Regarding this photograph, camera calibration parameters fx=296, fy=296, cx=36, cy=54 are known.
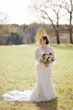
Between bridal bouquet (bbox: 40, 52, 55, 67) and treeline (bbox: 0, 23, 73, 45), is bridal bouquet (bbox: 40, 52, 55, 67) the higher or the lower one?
the higher one

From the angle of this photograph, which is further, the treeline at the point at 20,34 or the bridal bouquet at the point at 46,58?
the treeline at the point at 20,34

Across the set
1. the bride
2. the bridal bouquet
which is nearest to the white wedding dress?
the bride

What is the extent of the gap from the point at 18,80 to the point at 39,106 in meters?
5.64

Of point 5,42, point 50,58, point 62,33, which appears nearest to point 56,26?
point 62,33

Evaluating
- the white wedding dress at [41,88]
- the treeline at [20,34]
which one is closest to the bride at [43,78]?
the white wedding dress at [41,88]

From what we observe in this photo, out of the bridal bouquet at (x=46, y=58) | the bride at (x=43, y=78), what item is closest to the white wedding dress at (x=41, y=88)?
the bride at (x=43, y=78)

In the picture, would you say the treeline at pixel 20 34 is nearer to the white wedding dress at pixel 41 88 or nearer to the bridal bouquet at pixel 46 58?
the bridal bouquet at pixel 46 58

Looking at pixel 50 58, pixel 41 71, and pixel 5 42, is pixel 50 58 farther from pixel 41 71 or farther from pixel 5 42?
pixel 5 42

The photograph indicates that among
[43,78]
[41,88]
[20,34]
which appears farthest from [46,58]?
[20,34]

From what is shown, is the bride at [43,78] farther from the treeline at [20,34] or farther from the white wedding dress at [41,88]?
the treeline at [20,34]

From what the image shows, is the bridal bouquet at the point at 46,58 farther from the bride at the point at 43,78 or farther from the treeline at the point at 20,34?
the treeline at the point at 20,34

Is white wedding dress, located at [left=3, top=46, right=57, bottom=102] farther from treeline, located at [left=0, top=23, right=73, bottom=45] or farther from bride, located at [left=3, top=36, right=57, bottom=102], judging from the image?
treeline, located at [left=0, top=23, right=73, bottom=45]

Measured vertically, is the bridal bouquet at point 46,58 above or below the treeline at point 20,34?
above

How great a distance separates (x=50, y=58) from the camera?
10859 millimetres
